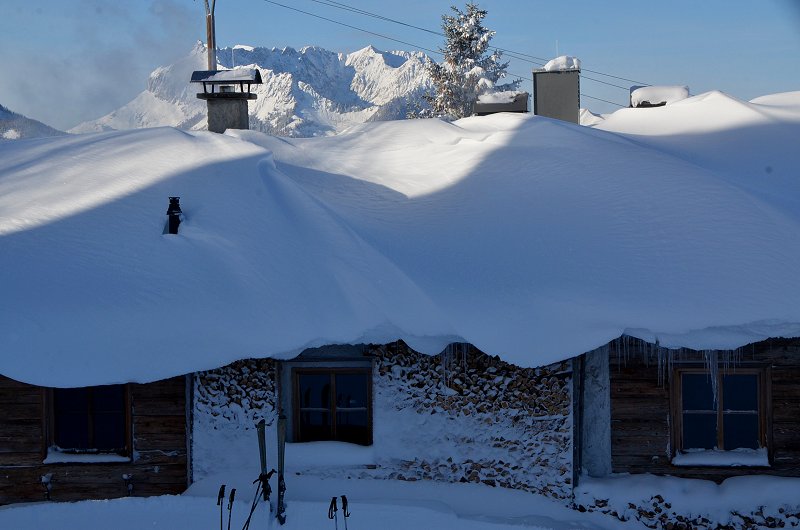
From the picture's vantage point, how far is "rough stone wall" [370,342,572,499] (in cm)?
775

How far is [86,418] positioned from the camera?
841 cm

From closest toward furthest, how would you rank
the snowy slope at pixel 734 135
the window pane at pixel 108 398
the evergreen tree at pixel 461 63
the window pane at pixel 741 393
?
the window pane at pixel 741 393
the window pane at pixel 108 398
the snowy slope at pixel 734 135
the evergreen tree at pixel 461 63

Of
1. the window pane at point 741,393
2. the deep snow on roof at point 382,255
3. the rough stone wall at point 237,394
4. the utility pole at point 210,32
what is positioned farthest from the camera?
the utility pole at point 210,32

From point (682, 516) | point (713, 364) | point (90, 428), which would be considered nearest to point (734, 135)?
point (713, 364)

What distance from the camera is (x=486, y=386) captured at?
307 inches

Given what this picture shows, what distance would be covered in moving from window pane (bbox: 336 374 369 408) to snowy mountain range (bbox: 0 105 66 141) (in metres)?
84.8

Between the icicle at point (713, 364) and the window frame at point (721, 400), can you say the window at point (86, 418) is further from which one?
the icicle at point (713, 364)

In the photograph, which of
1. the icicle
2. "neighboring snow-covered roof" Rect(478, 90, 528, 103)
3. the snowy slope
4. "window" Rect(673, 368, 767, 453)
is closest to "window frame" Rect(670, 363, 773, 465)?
"window" Rect(673, 368, 767, 453)

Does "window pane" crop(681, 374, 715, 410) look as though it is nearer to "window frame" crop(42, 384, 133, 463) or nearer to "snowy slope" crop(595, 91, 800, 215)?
"snowy slope" crop(595, 91, 800, 215)

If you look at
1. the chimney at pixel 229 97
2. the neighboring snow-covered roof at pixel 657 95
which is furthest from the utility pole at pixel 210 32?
the neighboring snow-covered roof at pixel 657 95

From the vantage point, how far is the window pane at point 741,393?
8.00 metres

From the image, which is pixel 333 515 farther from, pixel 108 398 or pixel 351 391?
pixel 108 398

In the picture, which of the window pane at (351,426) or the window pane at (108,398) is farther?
the window pane at (108,398)

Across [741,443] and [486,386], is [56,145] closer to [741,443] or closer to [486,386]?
[486,386]
